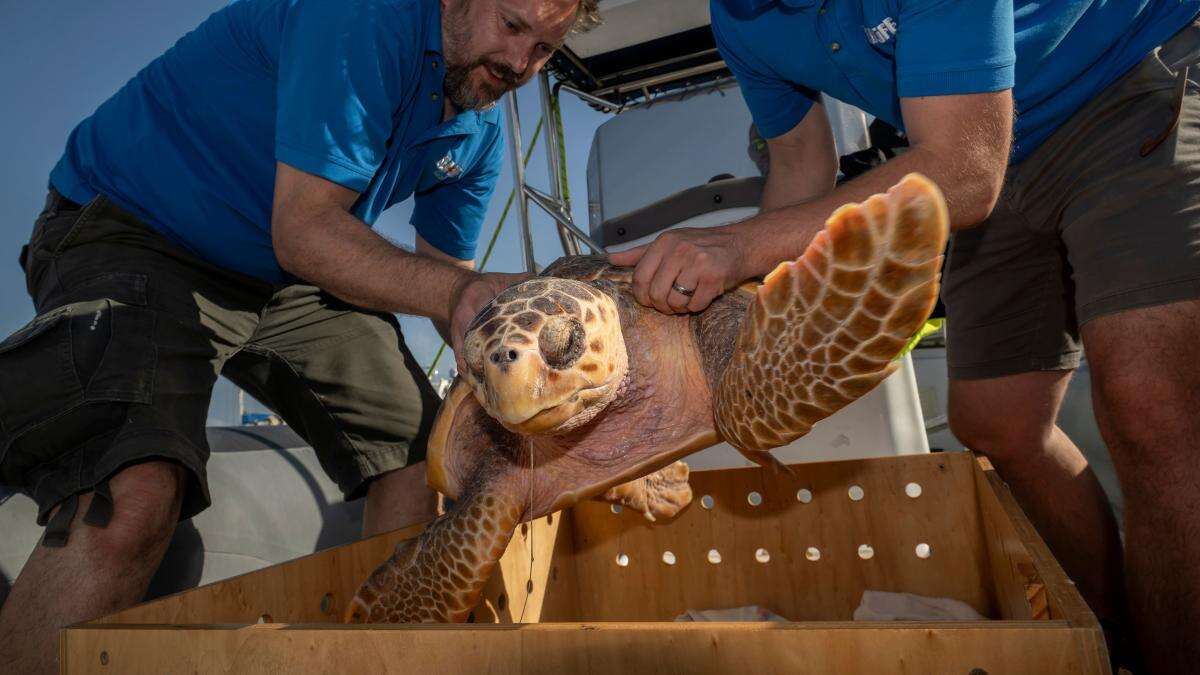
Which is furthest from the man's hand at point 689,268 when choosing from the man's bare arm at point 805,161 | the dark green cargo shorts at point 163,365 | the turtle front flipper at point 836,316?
the dark green cargo shorts at point 163,365

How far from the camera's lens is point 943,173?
121cm

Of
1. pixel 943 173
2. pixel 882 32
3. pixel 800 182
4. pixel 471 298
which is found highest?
pixel 882 32

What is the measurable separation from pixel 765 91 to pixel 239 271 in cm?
152

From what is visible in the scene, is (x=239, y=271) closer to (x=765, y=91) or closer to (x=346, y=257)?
(x=346, y=257)

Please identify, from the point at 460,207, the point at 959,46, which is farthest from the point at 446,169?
the point at 959,46

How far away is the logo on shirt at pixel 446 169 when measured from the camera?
208 cm

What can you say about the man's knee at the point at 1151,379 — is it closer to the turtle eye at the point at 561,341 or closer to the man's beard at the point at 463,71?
the turtle eye at the point at 561,341

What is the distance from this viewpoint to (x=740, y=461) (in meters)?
2.51

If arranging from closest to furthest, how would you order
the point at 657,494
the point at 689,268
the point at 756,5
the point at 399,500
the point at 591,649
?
the point at 591,649, the point at 689,268, the point at 657,494, the point at 756,5, the point at 399,500

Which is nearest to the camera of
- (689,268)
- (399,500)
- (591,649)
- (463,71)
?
(591,649)

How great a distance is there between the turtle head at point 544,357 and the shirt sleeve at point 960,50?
75cm

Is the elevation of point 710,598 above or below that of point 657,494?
below

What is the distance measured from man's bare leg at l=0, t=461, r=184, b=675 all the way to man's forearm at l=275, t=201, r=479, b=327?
0.49m

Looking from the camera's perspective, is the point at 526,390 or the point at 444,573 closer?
the point at 526,390
